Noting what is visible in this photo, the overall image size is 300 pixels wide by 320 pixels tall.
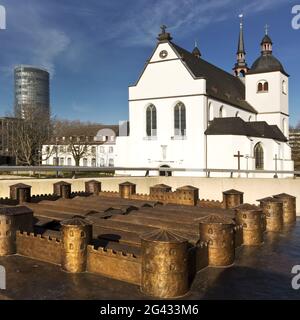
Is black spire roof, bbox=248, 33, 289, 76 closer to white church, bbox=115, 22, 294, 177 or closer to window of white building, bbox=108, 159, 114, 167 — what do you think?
white church, bbox=115, 22, 294, 177

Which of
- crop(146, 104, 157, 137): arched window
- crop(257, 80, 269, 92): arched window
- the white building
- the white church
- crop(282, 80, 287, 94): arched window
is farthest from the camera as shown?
the white building

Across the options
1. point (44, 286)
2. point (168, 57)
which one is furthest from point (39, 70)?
point (44, 286)

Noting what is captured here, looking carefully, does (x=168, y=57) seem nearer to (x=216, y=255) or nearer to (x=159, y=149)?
(x=159, y=149)

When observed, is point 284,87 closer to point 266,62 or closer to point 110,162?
point 266,62

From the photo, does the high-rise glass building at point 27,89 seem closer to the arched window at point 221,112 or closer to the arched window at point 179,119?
the arched window at point 179,119

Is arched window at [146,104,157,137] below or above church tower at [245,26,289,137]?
below

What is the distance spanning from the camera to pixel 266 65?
53.3m

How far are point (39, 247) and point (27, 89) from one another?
116833mm

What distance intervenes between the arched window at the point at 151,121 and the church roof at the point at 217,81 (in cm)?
654

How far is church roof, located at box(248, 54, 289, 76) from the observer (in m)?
52.3

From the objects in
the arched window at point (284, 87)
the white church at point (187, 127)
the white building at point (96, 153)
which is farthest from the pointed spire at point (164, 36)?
the white building at point (96, 153)

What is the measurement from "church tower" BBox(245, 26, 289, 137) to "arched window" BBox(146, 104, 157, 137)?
1907cm

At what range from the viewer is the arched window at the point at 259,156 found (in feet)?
134

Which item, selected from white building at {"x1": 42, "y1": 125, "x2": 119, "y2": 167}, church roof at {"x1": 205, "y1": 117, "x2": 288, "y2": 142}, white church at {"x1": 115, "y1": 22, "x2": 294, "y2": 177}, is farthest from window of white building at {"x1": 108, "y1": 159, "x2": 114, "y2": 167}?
church roof at {"x1": 205, "y1": 117, "x2": 288, "y2": 142}
